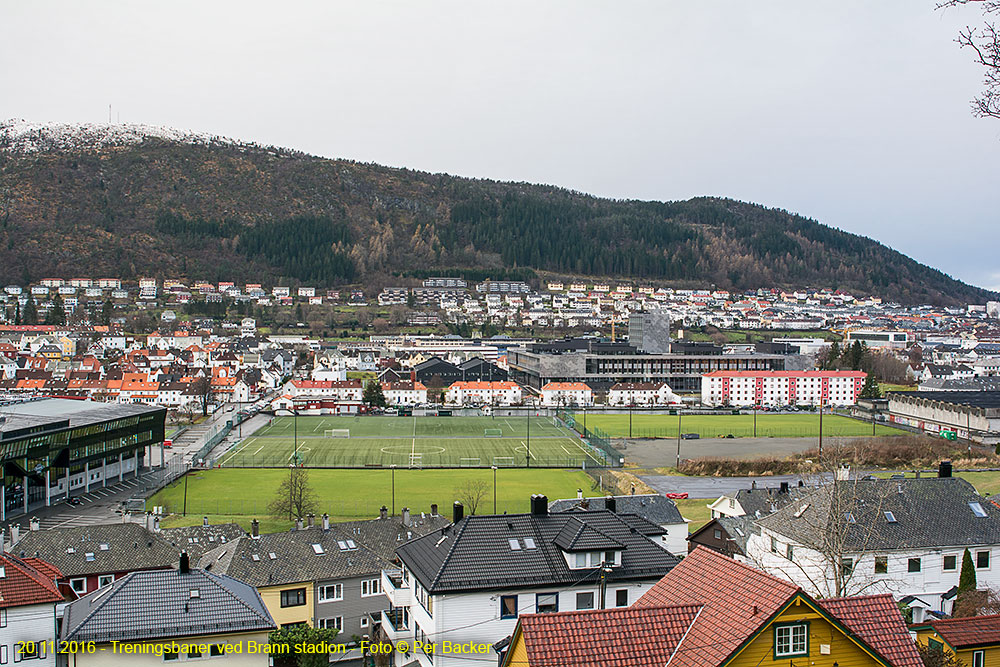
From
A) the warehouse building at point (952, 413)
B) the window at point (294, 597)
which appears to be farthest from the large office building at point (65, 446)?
the warehouse building at point (952, 413)

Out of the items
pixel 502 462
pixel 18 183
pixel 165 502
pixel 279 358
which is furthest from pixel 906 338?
pixel 18 183

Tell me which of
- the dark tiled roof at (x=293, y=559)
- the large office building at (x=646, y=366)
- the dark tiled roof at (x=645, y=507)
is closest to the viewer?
the dark tiled roof at (x=293, y=559)

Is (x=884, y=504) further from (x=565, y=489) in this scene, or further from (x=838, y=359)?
(x=838, y=359)

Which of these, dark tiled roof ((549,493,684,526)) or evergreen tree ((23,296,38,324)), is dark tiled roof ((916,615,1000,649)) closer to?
dark tiled roof ((549,493,684,526))

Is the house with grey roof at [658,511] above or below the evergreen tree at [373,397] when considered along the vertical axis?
above

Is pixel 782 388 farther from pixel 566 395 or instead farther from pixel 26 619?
pixel 26 619

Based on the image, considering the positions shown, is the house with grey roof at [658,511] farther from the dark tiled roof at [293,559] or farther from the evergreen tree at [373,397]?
the evergreen tree at [373,397]

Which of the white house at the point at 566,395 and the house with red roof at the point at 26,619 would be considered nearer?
the house with red roof at the point at 26,619

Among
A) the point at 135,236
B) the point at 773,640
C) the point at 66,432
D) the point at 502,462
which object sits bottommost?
the point at 502,462
